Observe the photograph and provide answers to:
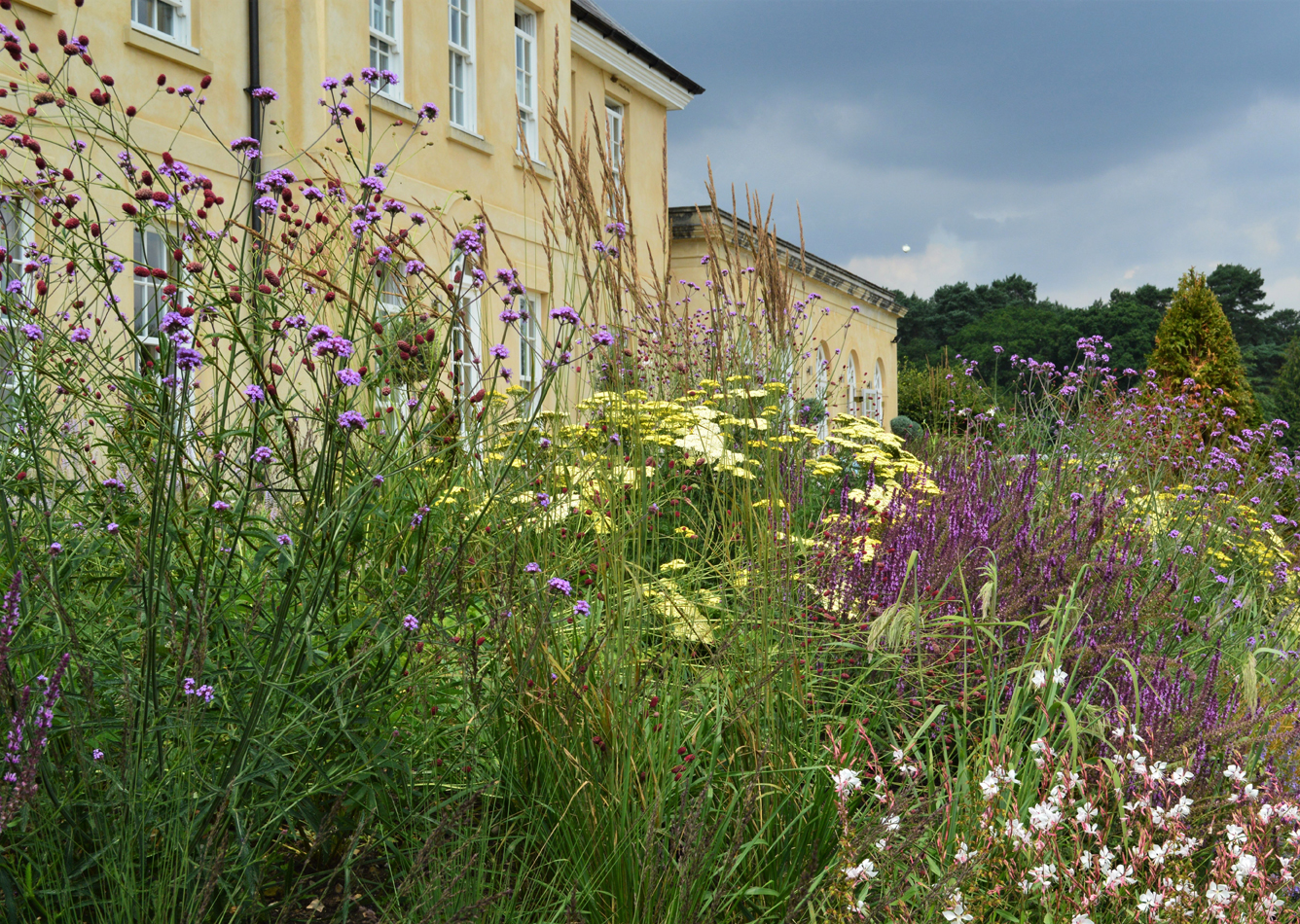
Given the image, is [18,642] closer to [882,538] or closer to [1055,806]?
[1055,806]

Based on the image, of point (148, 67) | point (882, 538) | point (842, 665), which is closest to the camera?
point (842, 665)

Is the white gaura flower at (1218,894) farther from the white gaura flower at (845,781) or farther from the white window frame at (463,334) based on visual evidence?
the white window frame at (463,334)

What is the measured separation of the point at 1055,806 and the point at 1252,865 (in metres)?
0.35

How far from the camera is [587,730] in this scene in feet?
6.68

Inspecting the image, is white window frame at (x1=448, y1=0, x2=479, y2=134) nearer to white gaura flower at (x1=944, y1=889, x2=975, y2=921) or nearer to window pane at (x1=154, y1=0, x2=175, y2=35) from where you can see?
window pane at (x1=154, y1=0, x2=175, y2=35)

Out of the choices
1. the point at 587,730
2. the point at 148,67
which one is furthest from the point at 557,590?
the point at 148,67

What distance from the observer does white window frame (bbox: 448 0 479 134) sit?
11.1 m

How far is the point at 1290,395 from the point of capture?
2322 centimetres

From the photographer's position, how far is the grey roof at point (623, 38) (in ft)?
44.3

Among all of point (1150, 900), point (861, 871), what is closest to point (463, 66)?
point (861, 871)

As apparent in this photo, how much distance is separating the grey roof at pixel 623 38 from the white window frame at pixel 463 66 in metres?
2.34

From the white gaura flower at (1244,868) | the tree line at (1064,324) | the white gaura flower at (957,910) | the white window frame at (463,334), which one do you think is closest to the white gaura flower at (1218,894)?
the white gaura flower at (1244,868)

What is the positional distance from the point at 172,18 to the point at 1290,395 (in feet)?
80.2

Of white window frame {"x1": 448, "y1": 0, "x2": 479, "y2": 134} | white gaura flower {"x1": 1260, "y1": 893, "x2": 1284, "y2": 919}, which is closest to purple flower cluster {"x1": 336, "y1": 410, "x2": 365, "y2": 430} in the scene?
white gaura flower {"x1": 1260, "y1": 893, "x2": 1284, "y2": 919}
